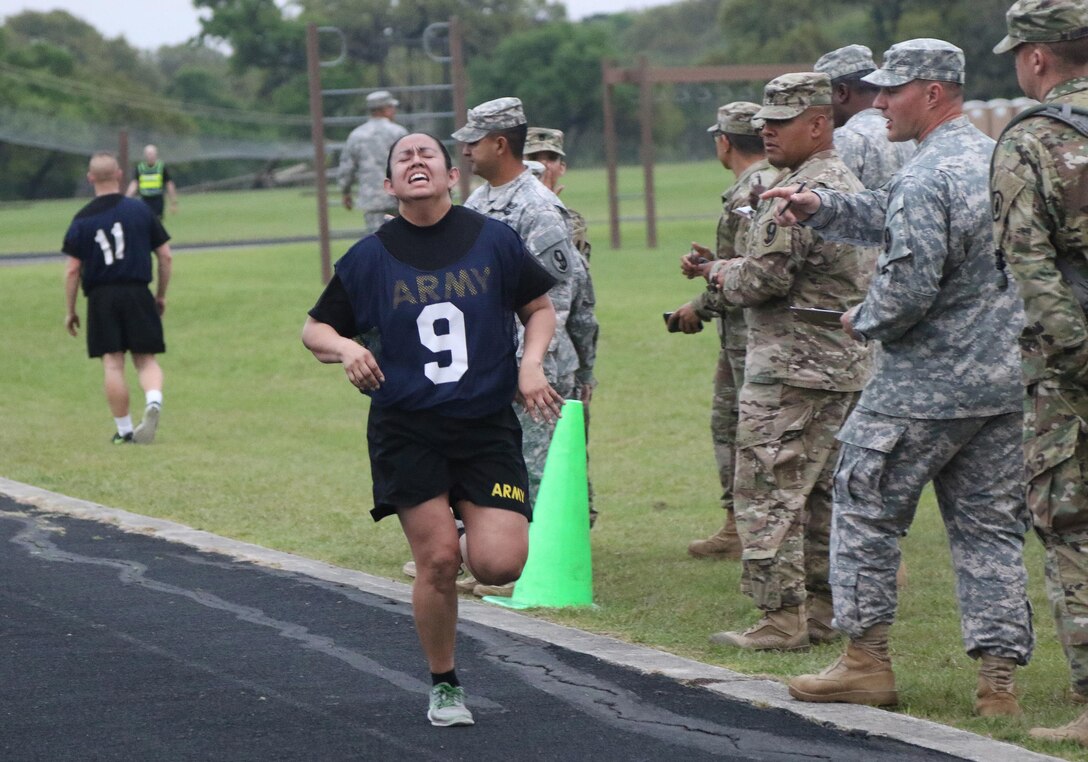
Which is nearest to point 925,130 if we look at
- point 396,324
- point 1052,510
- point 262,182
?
point 1052,510

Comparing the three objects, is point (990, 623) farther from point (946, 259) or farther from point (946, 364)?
point (946, 259)

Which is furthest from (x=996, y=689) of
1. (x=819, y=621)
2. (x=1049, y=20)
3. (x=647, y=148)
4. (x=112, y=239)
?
(x=647, y=148)

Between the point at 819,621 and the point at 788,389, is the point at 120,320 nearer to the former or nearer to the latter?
the point at 819,621

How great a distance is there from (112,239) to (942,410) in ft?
28.8

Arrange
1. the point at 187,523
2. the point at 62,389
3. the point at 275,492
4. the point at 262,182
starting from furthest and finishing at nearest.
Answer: the point at 262,182 → the point at 62,389 → the point at 275,492 → the point at 187,523

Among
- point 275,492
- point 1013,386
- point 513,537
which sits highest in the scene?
point 1013,386

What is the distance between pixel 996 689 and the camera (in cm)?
552

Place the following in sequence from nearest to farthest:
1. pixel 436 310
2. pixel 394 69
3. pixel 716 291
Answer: pixel 436 310, pixel 716 291, pixel 394 69

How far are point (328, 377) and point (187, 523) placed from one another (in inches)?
280

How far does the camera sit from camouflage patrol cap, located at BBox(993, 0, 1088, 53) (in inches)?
195

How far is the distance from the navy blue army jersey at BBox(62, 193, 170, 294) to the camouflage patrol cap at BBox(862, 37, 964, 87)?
8402 mm

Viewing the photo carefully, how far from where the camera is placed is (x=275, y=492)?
10.9m

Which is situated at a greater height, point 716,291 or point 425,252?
point 425,252

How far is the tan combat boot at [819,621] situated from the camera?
6863 mm
